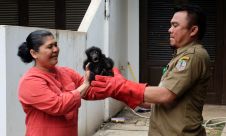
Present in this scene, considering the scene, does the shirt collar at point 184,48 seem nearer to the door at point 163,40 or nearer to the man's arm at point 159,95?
the man's arm at point 159,95

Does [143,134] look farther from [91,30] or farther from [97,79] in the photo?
[97,79]

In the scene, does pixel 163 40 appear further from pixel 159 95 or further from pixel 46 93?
pixel 46 93

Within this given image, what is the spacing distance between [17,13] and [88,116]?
372cm

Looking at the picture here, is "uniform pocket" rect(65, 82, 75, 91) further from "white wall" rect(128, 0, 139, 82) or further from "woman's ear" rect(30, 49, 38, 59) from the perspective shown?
"white wall" rect(128, 0, 139, 82)

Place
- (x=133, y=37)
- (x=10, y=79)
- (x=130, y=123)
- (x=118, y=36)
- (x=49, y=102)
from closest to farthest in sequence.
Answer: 1. (x=49, y=102)
2. (x=10, y=79)
3. (x=130, y=123)
4. (x=118, y=36)
5. (x=133, y=37)

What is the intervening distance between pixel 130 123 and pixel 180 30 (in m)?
4.81

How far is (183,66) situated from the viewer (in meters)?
2.76

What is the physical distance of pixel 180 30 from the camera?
286 cm

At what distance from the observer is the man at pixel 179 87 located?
2756mm

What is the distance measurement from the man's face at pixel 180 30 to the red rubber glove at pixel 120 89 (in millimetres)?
403

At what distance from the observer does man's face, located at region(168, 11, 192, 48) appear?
2852 millimetres

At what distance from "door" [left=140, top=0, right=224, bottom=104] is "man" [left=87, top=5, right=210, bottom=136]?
595 centimetres

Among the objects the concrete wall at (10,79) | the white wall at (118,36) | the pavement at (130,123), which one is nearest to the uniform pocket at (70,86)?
the concrete wall at (10,79)

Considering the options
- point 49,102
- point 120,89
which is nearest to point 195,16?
point 120,89
